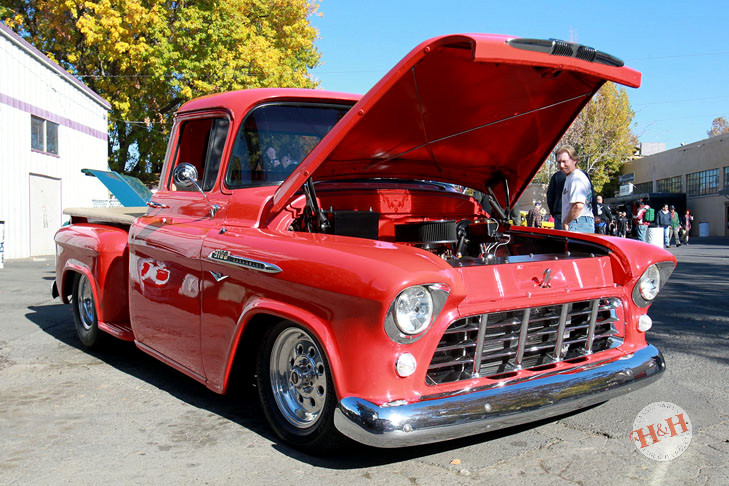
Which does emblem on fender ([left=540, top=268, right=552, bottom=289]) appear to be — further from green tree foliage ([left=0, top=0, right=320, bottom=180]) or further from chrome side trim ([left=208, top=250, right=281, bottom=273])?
green tree foliage ([left=0, top=0, right=320, bottom=180])

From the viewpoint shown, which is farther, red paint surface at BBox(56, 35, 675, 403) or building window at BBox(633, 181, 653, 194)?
building window at BBox(633, 181, 653, 194)

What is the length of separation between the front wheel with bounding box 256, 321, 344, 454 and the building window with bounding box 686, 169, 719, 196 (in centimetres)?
3617

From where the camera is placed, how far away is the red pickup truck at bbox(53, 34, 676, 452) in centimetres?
257

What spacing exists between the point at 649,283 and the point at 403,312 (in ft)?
5.27

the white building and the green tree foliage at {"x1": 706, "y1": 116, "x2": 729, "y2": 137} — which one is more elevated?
the green tree foliage at {"x1": 706, "y1": 116, "x2": 729, "y2": 137}

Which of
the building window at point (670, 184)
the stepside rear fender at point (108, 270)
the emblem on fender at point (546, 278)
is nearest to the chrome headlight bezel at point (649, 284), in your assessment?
the emblem on fender at point (546, 278)

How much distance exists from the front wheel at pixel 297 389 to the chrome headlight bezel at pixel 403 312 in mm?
394

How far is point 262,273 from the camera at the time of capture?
117 inches

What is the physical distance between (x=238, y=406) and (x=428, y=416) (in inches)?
64.7

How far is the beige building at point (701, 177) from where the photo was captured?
32844 millimetres

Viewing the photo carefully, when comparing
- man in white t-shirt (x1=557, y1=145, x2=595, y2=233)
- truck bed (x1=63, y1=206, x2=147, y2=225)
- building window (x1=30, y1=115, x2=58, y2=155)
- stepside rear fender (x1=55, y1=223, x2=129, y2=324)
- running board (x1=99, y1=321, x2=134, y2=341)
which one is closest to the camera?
running board (x1=99, y1=321, x2=134, y2=341)

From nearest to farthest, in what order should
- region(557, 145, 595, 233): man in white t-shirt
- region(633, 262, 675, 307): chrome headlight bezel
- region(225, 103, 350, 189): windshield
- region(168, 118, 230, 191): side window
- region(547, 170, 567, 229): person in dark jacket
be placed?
region(633, 262, 675, 307): chrome headlight bezel → region(225, 103, 350, 189): windshield → region(168, 118, 230, 191): side window → region(557, 145, 595, 233): man in white t-shirt → region(547, 170, 567, 229): person in dark jacket

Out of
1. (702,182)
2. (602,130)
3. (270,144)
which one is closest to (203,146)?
(270,144)

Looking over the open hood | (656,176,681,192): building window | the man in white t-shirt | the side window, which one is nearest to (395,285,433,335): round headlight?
the open hood
